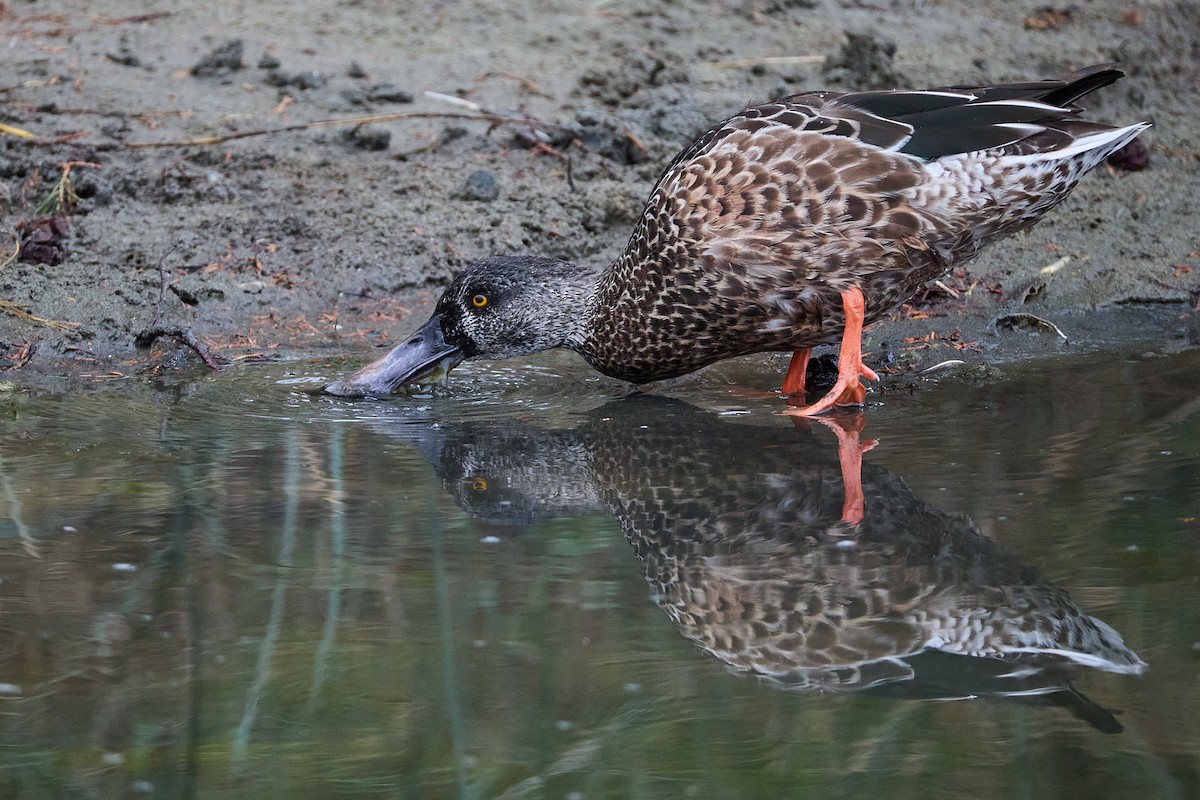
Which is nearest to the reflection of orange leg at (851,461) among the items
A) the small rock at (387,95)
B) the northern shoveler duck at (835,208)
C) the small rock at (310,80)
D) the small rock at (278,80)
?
the northern shoveler duck at (835,208)

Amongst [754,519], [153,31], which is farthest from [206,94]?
[754,519]

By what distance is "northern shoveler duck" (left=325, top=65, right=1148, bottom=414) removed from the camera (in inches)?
178

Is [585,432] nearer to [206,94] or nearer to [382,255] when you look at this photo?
[382,255]

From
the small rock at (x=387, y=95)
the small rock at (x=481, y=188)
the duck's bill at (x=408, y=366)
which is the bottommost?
the duck's bill at (x=408, y=366)

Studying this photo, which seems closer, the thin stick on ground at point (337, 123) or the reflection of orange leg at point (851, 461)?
the reflection of orange leg at point (851, 461)

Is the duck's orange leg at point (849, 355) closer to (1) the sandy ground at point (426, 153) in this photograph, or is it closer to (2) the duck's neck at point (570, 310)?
(1) the sandy ground at point (426, 153)

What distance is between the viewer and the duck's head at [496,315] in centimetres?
541

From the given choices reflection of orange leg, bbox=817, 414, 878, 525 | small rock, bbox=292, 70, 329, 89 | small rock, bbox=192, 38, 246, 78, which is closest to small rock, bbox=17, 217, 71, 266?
small rock, bbox=192, 38, 246, 78

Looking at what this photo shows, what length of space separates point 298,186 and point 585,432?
10.00 feet

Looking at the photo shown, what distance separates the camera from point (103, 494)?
152 inches

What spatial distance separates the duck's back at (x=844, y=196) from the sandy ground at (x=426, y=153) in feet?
3.11

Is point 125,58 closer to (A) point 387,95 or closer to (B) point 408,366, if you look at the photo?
(A) point 387,95

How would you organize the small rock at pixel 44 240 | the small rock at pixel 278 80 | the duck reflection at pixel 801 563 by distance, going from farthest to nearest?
the small rock at pixel 278 80
the small rock at pixel 44 240
the duck reflection at pixel 801 563

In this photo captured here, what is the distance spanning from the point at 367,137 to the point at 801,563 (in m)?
4.83
